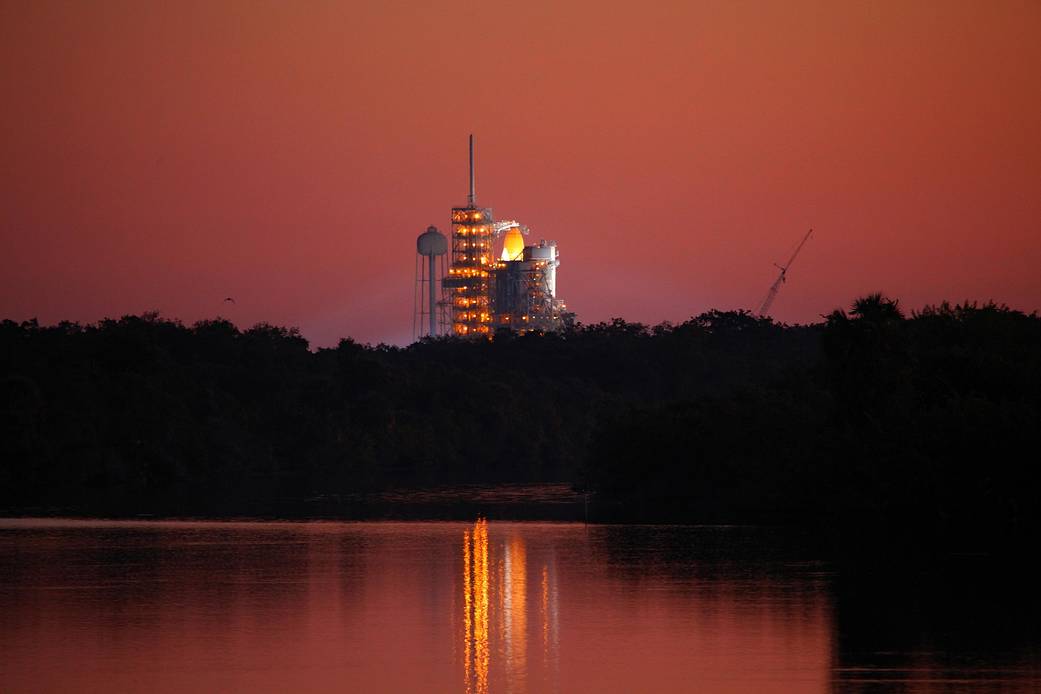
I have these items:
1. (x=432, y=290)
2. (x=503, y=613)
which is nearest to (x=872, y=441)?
(x=503, y=613)

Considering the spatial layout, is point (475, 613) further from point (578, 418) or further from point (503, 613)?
point (578, 418)

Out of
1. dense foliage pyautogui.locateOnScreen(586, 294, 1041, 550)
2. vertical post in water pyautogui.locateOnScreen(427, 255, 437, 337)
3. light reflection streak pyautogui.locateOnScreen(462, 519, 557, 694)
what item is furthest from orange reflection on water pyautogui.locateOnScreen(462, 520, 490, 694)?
vertical post in water pyautogui.locateOnScreen(427, 255, 437, 337)

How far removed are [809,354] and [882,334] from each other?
73782mm

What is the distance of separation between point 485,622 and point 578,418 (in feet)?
312

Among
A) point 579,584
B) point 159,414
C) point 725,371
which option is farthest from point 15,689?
point 725,371

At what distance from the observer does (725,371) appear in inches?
5157

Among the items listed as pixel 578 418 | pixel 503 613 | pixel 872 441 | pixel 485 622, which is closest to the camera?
pixel 485 622

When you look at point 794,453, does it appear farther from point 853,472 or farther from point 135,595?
point 135,595

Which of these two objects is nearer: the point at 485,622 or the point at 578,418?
the point at 485,622

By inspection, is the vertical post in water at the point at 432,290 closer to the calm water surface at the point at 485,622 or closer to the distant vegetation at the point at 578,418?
the distant vegetation at the point at 578,418

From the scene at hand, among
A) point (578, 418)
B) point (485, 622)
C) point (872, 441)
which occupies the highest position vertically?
point (578, 418)

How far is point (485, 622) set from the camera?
32.7 m

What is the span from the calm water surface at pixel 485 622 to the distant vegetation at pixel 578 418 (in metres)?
5.99

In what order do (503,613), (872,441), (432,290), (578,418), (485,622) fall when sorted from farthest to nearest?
(432,290) < (578,418) < (872,441) < (503,613) < (485,622)
